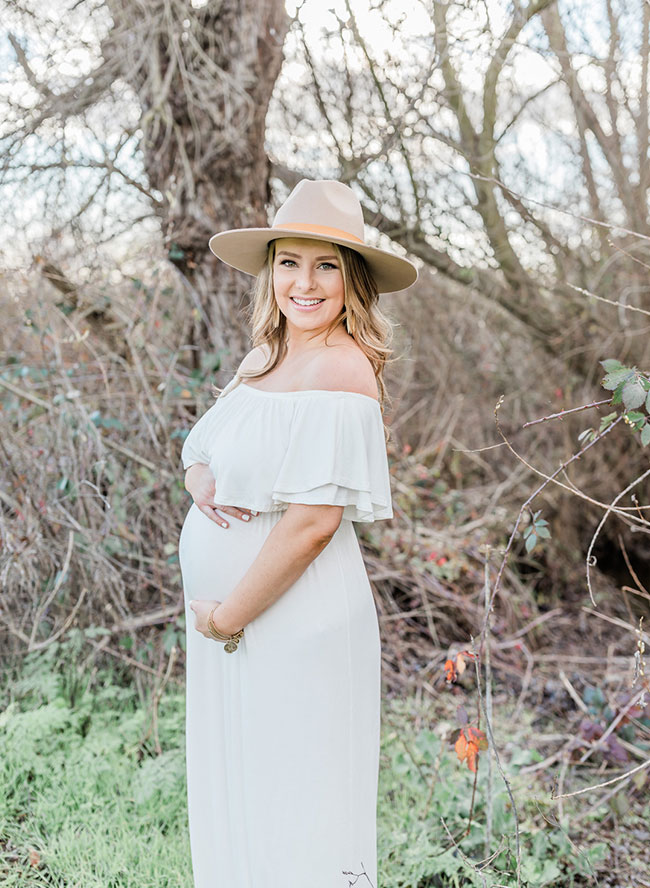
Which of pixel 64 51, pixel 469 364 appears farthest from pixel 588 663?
pixel 64 51

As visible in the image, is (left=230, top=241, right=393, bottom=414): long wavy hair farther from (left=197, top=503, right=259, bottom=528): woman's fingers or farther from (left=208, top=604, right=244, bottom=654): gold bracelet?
(left=208, top=604, right=244, bottom=654): gold bracelet

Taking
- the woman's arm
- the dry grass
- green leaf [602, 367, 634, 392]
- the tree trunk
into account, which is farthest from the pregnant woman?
the tree trunk

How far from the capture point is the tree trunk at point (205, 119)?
3807mm

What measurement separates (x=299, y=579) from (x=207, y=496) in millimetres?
352

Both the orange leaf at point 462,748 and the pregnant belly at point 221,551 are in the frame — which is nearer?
the pregnant belly at point 221,551

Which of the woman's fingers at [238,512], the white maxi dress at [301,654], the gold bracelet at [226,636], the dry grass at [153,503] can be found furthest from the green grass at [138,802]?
the woman's fingers at [238,512]

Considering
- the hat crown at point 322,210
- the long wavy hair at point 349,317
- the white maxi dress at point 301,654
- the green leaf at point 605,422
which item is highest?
the hat crown at point 322,210

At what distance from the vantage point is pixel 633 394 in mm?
1872

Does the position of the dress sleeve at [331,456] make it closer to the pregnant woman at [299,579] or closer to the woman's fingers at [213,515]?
the pregnant woman at [299,579]

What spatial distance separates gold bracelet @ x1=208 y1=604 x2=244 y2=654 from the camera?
6.31 ft

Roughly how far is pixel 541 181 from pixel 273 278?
4.11 meters

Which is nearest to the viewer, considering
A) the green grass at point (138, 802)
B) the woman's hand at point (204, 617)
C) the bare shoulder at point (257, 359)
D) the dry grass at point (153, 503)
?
the woman's hand at point (204, 617)

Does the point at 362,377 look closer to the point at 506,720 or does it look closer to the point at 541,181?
the point at 506,720

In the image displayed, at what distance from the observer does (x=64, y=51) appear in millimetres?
3916
